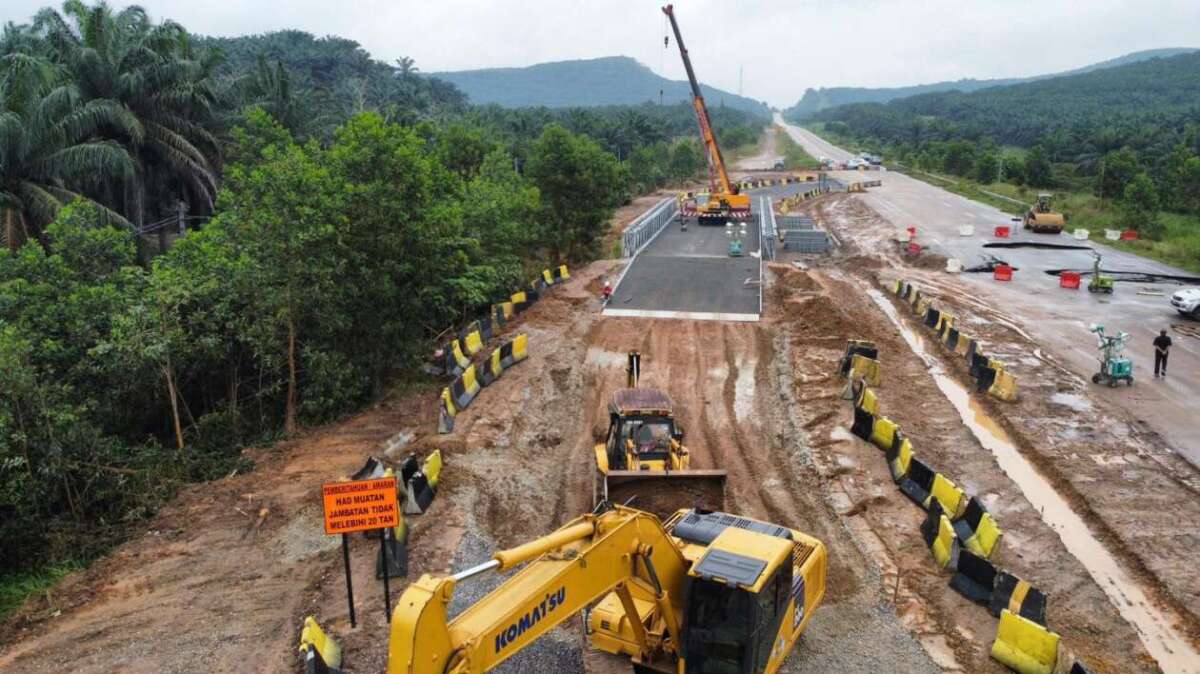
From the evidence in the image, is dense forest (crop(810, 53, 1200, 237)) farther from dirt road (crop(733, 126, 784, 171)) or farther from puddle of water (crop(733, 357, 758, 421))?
puddle of water (crop(733, 357, 758, 421))

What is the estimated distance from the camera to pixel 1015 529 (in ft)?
51.3

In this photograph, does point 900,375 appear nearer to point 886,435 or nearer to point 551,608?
point 886,435

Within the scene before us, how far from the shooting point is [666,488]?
14.3m

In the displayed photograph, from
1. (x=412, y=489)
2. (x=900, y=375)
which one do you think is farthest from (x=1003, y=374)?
(x=412, y=489)

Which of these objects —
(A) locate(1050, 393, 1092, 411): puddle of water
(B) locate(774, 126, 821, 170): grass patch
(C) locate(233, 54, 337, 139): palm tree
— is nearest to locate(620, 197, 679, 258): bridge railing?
(C) locate(233, 54, 337, 139): palm tree

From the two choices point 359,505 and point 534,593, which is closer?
point 534,593

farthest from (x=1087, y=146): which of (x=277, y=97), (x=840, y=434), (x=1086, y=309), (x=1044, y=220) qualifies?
(x=840, y=434)

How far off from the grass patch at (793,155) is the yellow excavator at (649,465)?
104 m

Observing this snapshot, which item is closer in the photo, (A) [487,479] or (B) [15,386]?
(B) [15,386]

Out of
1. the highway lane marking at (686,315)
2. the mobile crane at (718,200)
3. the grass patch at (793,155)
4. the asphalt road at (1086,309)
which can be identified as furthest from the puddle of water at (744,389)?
the grass patch at (793,155)

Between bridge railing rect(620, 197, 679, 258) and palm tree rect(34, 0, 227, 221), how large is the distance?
19.4m

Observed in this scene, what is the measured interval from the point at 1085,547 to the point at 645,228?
112 ft

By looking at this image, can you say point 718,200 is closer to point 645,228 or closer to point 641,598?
point 645,228

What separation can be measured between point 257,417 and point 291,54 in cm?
10920
